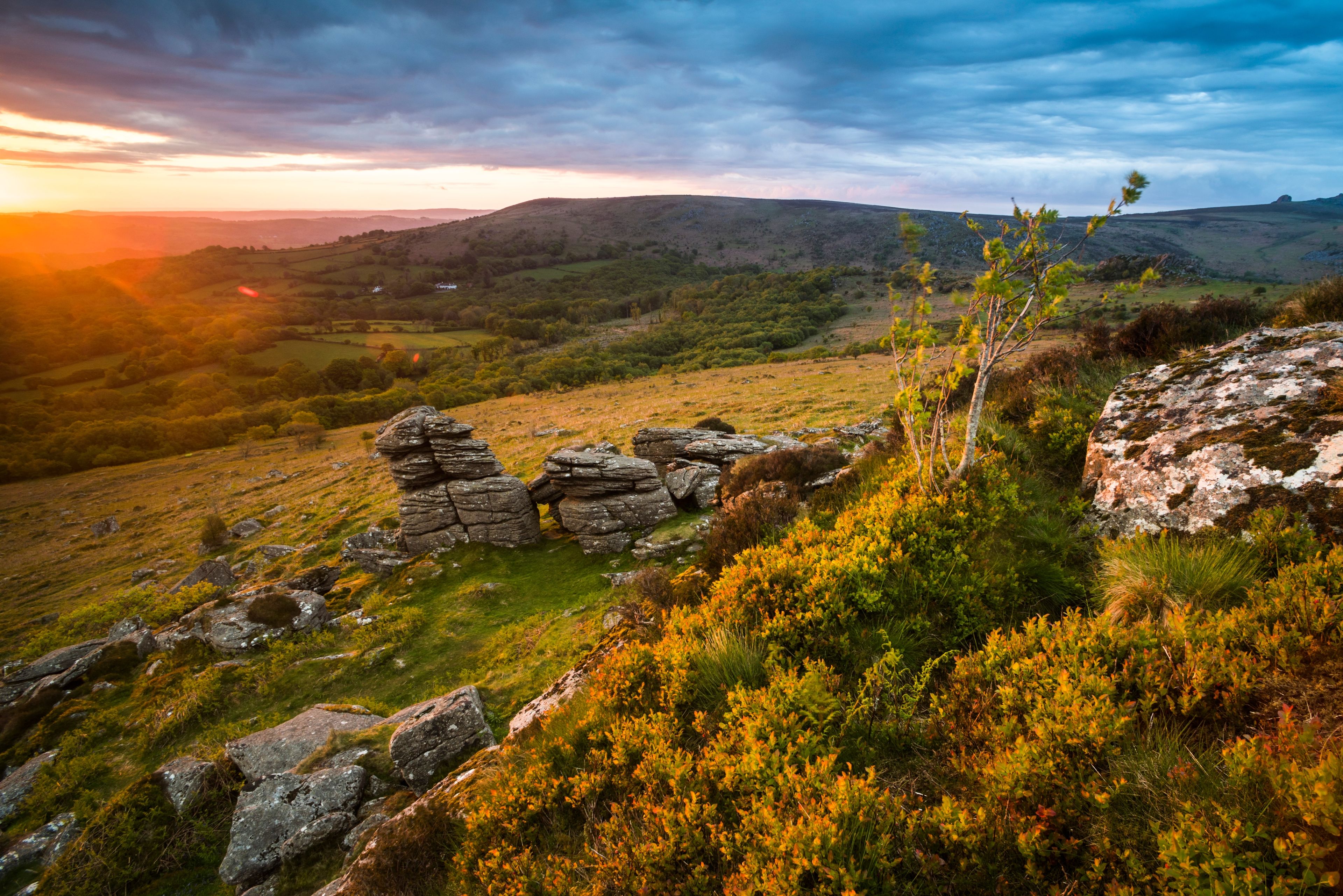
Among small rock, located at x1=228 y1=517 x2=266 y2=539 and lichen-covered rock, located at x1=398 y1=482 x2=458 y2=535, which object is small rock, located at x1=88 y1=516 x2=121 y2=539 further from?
lichen-covered rock, located at x1=398 y1=482 x2=458 y2=535

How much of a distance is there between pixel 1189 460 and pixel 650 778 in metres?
7.11

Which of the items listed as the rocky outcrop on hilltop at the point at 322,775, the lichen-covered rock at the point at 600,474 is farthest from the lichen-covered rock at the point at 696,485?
the rocky outcrop on hilltop at the point at 322,775

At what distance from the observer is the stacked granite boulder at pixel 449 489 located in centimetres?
1833

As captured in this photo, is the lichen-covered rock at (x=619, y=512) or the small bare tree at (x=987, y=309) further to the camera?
the lichen-covered rock at (x=619, y=512)

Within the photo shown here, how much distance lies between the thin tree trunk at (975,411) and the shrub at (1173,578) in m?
2.20

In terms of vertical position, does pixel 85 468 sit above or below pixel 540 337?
below

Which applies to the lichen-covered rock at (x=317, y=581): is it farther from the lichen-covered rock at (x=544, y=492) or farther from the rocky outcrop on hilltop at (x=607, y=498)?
the rocky outcrop on hilltop at (x=607, y=498)

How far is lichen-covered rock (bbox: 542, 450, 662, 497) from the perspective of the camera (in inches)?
696

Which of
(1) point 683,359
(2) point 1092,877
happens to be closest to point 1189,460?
(2) point 1092,877

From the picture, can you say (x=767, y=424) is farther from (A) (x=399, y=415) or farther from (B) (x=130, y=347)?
(B) (x=130, y=347)

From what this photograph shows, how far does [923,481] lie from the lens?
7.70m

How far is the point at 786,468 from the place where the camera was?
14.0 meters

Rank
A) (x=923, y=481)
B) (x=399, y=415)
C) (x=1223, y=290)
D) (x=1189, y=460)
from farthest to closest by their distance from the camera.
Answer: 1. (x=1223, y=290)
2. (x=399, y=415)
3. (x=923, y=481)
4. (x=1189, y=460)

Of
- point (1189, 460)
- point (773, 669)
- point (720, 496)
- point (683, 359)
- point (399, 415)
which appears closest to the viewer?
point (773, 669)
